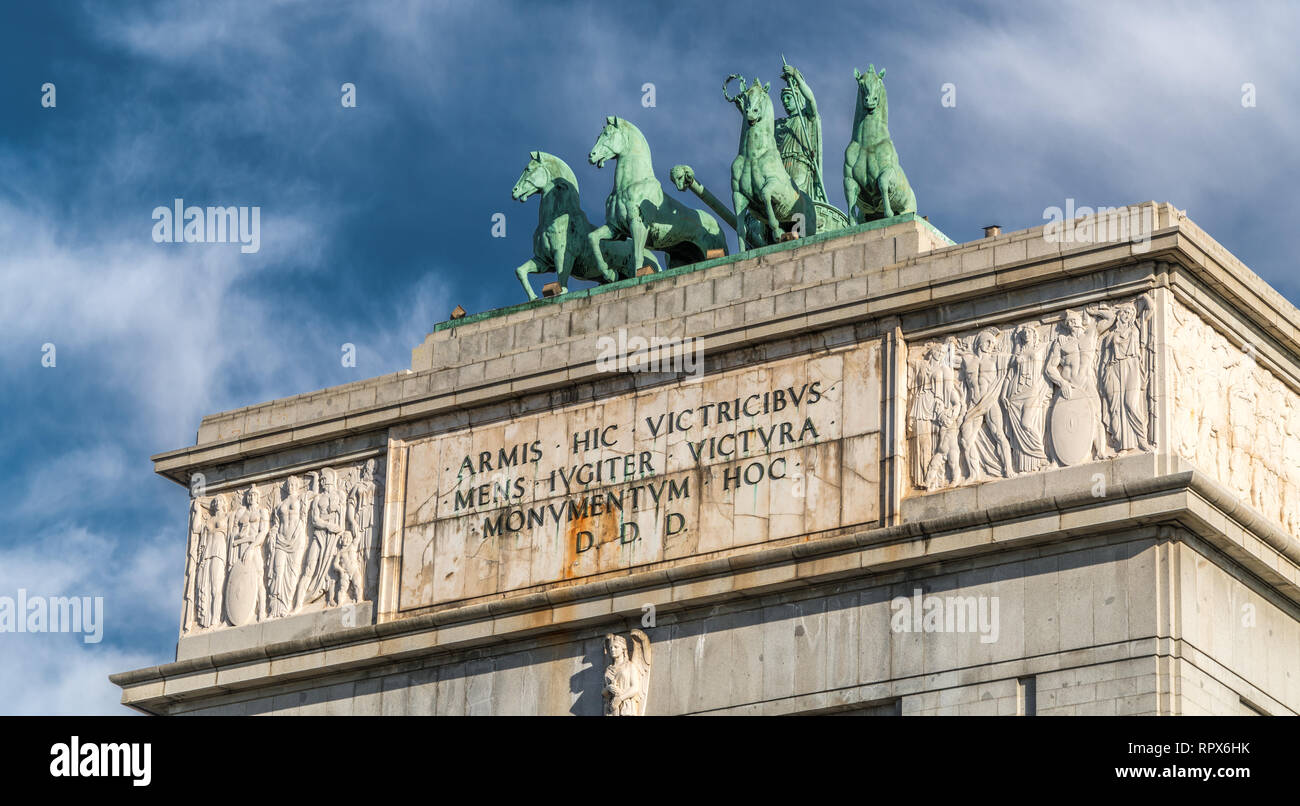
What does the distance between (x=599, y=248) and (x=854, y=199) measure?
10.0 feet

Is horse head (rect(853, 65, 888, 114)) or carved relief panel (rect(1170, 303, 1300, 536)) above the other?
horse head (rect(853, 65, 888, 114))

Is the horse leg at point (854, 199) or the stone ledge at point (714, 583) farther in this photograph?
the horse leg at point (854, 199)

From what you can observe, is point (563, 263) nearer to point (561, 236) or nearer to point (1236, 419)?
point (561, 236)

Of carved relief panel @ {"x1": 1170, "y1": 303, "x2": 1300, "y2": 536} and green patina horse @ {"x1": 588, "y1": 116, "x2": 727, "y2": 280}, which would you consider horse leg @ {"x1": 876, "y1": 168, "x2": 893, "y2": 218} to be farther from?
carved relief panel @ {"x1": 1170, "y1": 303, "x2": 1300, "y2": 536}

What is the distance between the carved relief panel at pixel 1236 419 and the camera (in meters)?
28.8

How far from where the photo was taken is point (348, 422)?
33.2 m

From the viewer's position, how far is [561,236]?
33.9 metres

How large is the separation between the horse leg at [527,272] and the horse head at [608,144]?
1357 mm

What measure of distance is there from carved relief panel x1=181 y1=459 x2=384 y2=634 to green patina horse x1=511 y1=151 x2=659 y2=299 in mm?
3015

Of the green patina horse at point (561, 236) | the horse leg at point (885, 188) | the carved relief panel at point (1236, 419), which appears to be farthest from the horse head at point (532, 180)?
the carved relief panel at point (1236, 419)

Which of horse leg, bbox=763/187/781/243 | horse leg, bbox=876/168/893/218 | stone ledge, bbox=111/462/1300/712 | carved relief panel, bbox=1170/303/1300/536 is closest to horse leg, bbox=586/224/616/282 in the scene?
horse leg, bbox=763/187/781/243

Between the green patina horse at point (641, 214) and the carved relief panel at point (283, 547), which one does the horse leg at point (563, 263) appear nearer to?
the green patina horse at point (641, 214)

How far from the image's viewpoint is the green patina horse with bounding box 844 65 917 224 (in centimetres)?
3219
